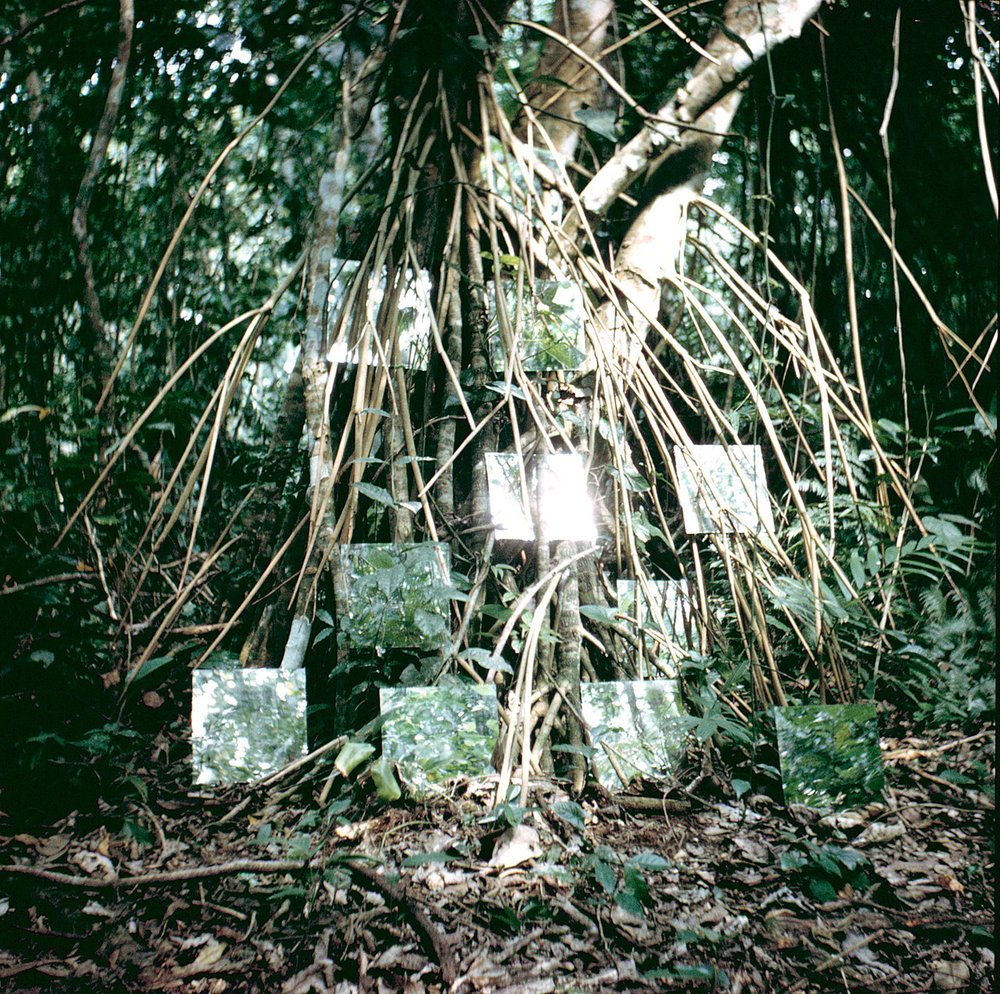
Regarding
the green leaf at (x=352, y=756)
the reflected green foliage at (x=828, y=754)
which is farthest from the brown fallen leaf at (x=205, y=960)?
the reflected green foliage at (x=828, y=754)

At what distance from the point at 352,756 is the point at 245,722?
0.65ft

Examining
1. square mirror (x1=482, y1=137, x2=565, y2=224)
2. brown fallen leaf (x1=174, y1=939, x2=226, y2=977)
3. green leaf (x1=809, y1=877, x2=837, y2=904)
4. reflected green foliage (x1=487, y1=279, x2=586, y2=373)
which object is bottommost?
green leaf (x1=809, y1=877, x2=837, y2=904)

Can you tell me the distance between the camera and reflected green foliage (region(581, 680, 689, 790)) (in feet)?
4.32

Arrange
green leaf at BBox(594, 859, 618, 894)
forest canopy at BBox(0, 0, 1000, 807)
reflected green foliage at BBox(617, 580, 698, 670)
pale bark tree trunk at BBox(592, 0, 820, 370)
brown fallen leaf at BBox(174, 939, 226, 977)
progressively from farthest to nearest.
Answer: pale bark tree trunk at BBox(592, 0, 820, 370), reflected green foliage at BBox(617, 580, 698, 670), forest canopy at BBox(0, 0, 1000, 807), green leaf at BBox(594, 859, 618, 894), brown fallen leaf at BBox(174, 939, 226, 977)

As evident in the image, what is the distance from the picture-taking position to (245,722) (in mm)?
1236

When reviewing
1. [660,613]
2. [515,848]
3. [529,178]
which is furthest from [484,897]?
[529,178]

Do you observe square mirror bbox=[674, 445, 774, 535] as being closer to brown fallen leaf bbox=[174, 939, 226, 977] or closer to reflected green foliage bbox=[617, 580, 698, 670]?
reflected green foliage bbox=[617, 580, 698, 670]

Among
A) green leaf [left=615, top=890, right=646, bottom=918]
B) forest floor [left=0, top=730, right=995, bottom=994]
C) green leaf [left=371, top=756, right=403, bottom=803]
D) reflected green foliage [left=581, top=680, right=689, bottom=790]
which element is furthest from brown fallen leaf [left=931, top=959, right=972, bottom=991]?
green leaf [left=371, top=756, right=403, bottom=803]

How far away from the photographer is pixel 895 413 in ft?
7.50

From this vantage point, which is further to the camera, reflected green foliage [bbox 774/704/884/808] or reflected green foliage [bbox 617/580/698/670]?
reflected green foliage [bbox 617/580/698/670]

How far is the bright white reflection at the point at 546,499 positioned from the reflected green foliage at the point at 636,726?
299 mm

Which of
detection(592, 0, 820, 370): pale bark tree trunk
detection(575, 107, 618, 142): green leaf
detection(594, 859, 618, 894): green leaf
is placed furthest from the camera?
detection(592, 0, 820, 370): pale bark tree trunk

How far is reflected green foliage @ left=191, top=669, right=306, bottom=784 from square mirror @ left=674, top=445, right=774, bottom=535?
0.82 meters

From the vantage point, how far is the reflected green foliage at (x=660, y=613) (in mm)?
1471
